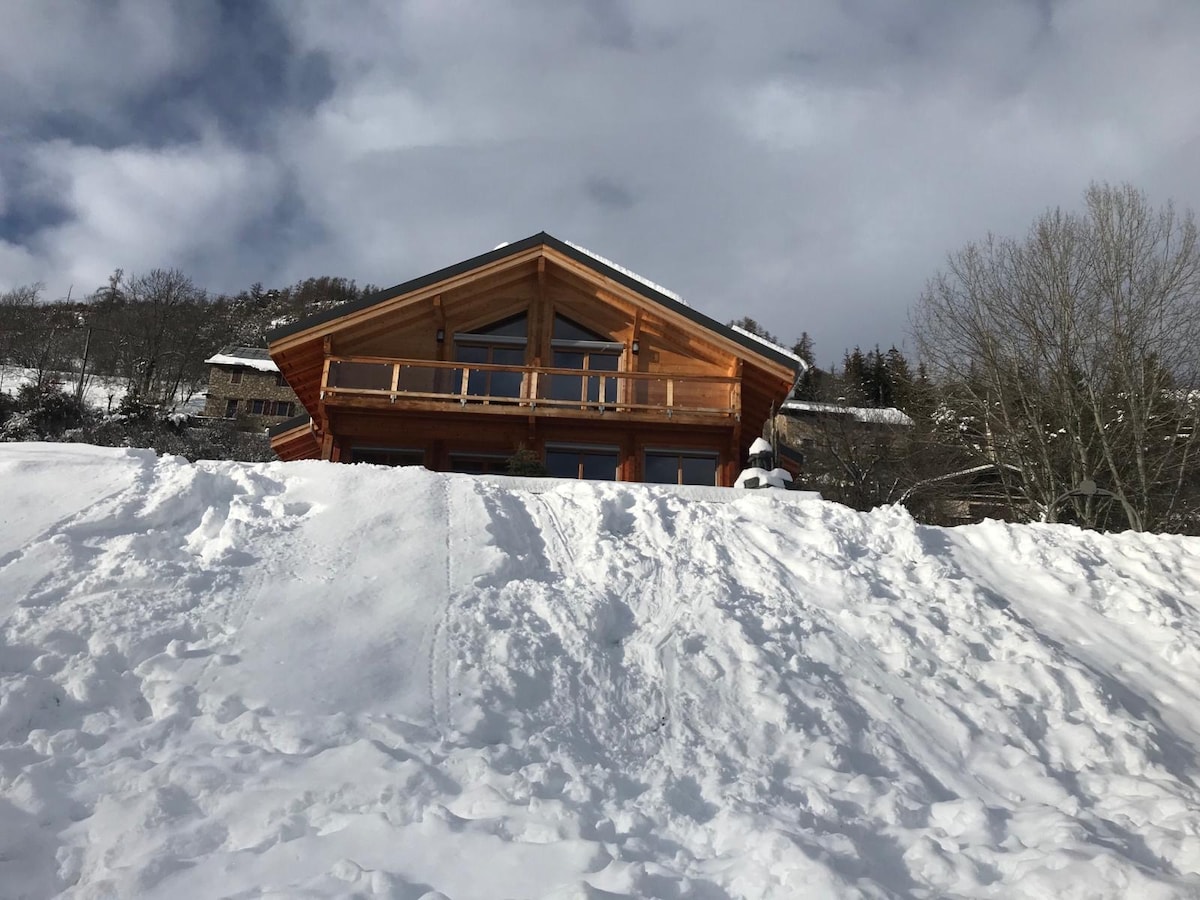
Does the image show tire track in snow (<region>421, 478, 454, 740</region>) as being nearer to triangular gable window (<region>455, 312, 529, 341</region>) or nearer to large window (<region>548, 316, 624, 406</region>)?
large window (<region>548, 316, 624, 406</region>)

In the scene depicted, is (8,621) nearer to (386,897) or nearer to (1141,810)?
(386,897)

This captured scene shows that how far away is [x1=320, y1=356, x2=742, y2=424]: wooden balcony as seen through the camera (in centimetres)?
1581

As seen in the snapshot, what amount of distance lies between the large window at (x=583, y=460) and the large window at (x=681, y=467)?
735 mm

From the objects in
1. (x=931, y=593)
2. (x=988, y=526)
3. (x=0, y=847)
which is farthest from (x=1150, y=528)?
(x=0, y=847)

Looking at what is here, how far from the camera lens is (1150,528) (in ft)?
63.1

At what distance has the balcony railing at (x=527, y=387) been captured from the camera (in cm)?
1584

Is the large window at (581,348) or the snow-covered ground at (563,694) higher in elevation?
the large window at (581,348)

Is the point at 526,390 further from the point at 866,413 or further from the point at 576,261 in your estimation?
the point at 866,413

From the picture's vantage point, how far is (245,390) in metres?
46.0

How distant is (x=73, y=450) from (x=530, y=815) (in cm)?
757

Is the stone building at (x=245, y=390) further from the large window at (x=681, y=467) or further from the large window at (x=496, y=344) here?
the large window at (x=681, y=467)

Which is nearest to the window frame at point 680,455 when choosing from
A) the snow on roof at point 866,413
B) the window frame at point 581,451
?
the window frame at point 581,451

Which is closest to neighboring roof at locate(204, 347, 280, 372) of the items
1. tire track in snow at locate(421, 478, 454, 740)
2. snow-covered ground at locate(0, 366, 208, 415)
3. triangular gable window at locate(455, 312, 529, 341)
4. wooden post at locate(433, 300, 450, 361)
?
snow-covered ground at locate(0, 366, 208, 415)

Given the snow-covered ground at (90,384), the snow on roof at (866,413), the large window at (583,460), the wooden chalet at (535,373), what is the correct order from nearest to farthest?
the wooden chalet at (535,373) → the large window at (583,460) → the snow on roof at (866,413) → the snow-covered ground at (90,384)
